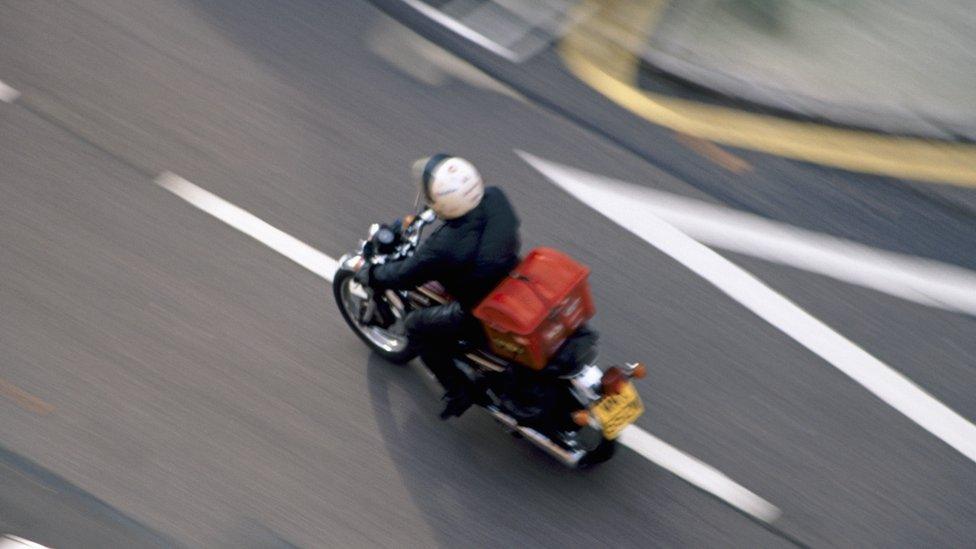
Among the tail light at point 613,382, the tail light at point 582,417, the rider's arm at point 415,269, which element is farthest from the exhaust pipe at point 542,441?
the rider's arm at point 415,269

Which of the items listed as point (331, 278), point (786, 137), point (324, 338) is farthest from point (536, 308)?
point (786, 137)

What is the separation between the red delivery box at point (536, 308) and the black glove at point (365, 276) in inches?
29.4

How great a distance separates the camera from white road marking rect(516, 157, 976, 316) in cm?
769

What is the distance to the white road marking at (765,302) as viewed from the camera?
7082mm

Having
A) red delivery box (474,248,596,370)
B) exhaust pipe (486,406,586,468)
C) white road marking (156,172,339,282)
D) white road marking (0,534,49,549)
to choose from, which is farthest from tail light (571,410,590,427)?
white road marking (0,534,49,549)

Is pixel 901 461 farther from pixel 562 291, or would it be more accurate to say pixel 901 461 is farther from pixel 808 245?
pixel 562 291

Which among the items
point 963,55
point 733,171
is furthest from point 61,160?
point 963,55

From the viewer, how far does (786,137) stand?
28.0ft

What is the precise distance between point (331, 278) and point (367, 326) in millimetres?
665

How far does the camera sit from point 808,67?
9.13 m

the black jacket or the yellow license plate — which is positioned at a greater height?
the black jacket

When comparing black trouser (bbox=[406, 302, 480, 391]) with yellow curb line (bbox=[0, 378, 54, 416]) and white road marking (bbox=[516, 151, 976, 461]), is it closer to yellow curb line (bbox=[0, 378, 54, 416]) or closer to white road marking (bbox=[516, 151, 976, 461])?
white road marking (bbox=[516, 151, 976, 461])

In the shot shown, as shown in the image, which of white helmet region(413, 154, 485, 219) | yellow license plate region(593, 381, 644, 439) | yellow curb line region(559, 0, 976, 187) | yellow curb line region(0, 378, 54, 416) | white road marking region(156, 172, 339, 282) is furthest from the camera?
yellow curb line region(559, 0, 976, 187)

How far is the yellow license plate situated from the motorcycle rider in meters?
0.80
